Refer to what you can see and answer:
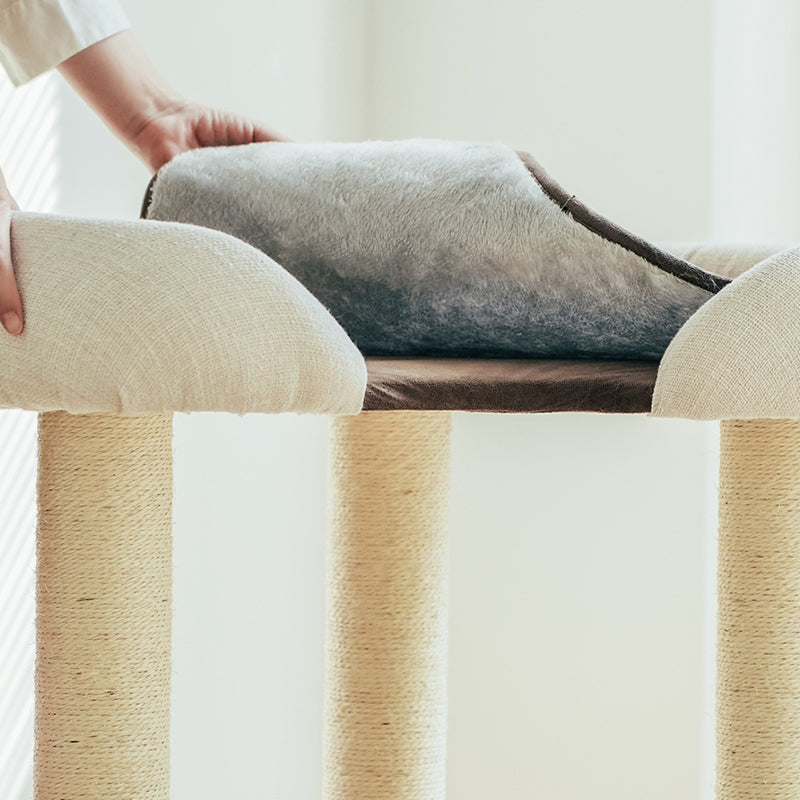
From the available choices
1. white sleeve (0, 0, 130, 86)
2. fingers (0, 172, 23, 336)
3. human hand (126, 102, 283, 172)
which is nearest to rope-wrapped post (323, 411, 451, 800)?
human hand (126, 102, 283, 172)

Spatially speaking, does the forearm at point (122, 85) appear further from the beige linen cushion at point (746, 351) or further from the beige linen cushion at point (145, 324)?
the beige linen cushion at point (746, 351)

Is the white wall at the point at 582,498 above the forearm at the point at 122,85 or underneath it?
underneath

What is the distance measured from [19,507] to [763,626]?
815 millimetres

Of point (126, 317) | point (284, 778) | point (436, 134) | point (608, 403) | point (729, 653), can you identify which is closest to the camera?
point (126, 317)

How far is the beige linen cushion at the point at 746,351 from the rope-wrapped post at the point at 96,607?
0.37m

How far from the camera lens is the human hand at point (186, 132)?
1.07m

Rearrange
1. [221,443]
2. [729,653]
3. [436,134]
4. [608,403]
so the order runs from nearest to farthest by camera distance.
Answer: [608,403], [729,653], [221,443], [436,134]

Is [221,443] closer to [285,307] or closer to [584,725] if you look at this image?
[584,725]

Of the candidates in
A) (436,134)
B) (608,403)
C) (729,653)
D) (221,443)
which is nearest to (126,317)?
(608,403)

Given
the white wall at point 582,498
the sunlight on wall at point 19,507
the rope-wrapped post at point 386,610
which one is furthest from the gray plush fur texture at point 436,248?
the white wall at point 582,498

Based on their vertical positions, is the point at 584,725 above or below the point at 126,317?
below

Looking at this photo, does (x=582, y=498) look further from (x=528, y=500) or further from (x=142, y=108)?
(x=142, y=108)

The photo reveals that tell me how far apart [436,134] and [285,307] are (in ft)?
4.73

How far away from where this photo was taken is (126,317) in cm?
64
